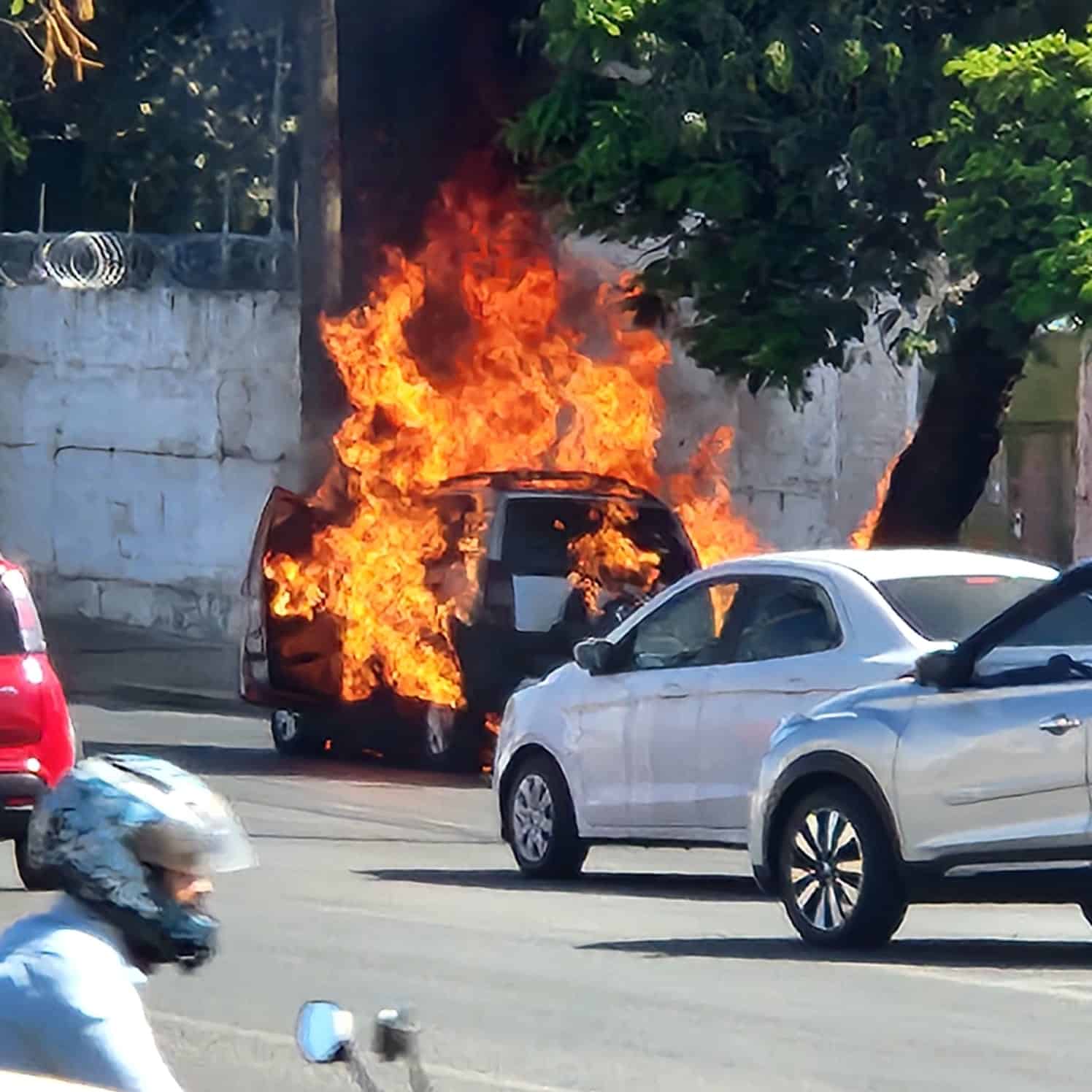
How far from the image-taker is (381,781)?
19.9 meters

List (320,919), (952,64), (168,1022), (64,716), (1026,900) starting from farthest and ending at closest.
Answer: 1. (952,64)
2. (64,716)
3. (320,919)
4. (1026,900)
5. (168,1022)

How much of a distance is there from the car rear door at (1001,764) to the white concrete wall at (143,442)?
1897 centimetres

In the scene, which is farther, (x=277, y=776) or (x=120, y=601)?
(x=120, y=601)

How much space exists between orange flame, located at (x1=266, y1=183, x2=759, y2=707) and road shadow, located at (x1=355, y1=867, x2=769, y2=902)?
270 inches

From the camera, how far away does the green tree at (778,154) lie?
2038cm

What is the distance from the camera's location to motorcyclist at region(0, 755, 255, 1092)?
14.1 feet

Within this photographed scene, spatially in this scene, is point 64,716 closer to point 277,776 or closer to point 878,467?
point 277,776

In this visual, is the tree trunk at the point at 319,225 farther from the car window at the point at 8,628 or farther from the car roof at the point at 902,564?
the car roof at the point at 902,564

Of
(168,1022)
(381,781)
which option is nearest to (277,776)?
(381,781)

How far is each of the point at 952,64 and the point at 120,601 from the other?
1607cm

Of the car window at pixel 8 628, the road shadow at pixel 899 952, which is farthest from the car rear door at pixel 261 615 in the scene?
the road shadow at pixel 899 952

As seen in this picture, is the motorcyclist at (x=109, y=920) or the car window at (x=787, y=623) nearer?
the motorcyclist at (x=109, y=920)

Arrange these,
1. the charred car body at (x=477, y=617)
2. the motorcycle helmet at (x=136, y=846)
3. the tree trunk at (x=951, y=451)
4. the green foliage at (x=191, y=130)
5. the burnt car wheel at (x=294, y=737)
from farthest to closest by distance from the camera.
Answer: the green foliage at (x=191, y=130) < the tree trunk at (x=951, y=451) < the burnt car wheel at (x=294, y=737) < the charred car body at (x=477, y=617) < the motorcycle helmet at (x=136, y=846)

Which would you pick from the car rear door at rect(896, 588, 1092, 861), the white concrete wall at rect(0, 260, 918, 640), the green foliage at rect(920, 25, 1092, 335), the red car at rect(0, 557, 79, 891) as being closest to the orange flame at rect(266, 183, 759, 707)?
the white concrete wall at rect(0, 260, 918, 640)
